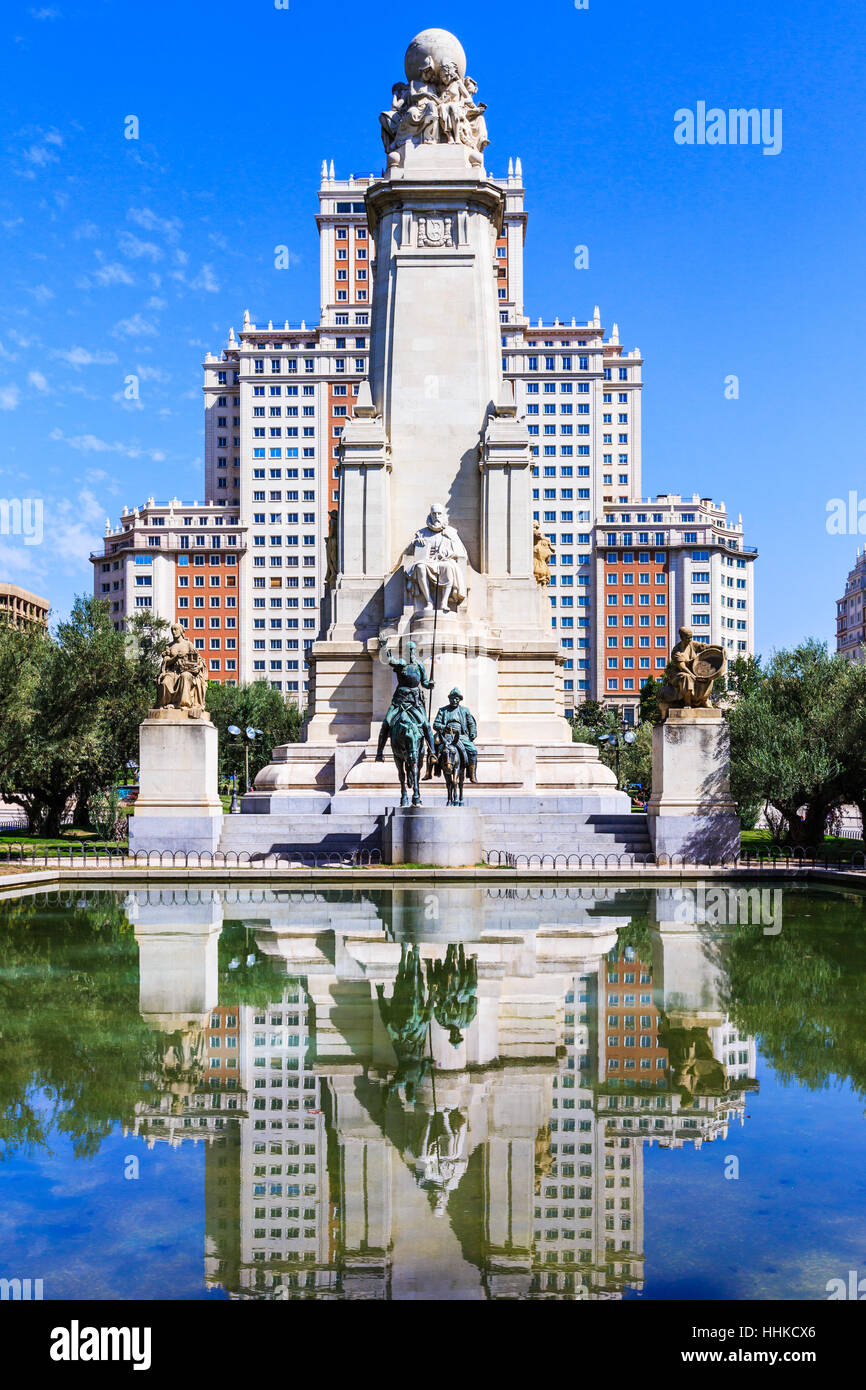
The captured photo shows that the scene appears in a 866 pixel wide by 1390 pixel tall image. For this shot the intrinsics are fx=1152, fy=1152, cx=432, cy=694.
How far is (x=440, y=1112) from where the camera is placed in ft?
22.5

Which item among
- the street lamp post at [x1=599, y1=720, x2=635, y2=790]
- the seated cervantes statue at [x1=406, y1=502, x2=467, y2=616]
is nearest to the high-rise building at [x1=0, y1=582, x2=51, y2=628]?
the street lamp post at [x1=599, y1=720, x2=635, y2=790]

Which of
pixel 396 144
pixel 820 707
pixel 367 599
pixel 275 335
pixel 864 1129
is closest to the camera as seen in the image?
pixel 864 1129

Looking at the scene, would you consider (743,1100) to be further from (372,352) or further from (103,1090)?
(372,352)

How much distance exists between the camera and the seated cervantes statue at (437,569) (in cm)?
3020

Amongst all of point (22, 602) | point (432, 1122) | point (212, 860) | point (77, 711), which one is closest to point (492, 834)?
point (212, 860)

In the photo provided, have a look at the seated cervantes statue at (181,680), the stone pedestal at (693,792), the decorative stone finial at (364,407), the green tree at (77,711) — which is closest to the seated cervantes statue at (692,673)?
the stone pedestal at (693,792)

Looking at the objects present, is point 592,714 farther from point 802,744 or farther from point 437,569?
point 437,569

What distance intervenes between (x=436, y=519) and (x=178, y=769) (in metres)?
9.81

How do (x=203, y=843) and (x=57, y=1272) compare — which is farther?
(x=203, y=843)

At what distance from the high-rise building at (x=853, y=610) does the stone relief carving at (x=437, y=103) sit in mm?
128801

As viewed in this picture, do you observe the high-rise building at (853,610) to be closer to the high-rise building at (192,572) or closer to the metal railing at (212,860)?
the high-rise building at (192,572)

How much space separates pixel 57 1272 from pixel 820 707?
3567 centimetres

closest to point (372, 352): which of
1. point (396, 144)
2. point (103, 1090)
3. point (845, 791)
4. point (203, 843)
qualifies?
point (396, 144)

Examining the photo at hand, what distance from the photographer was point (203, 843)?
26.6 metres
